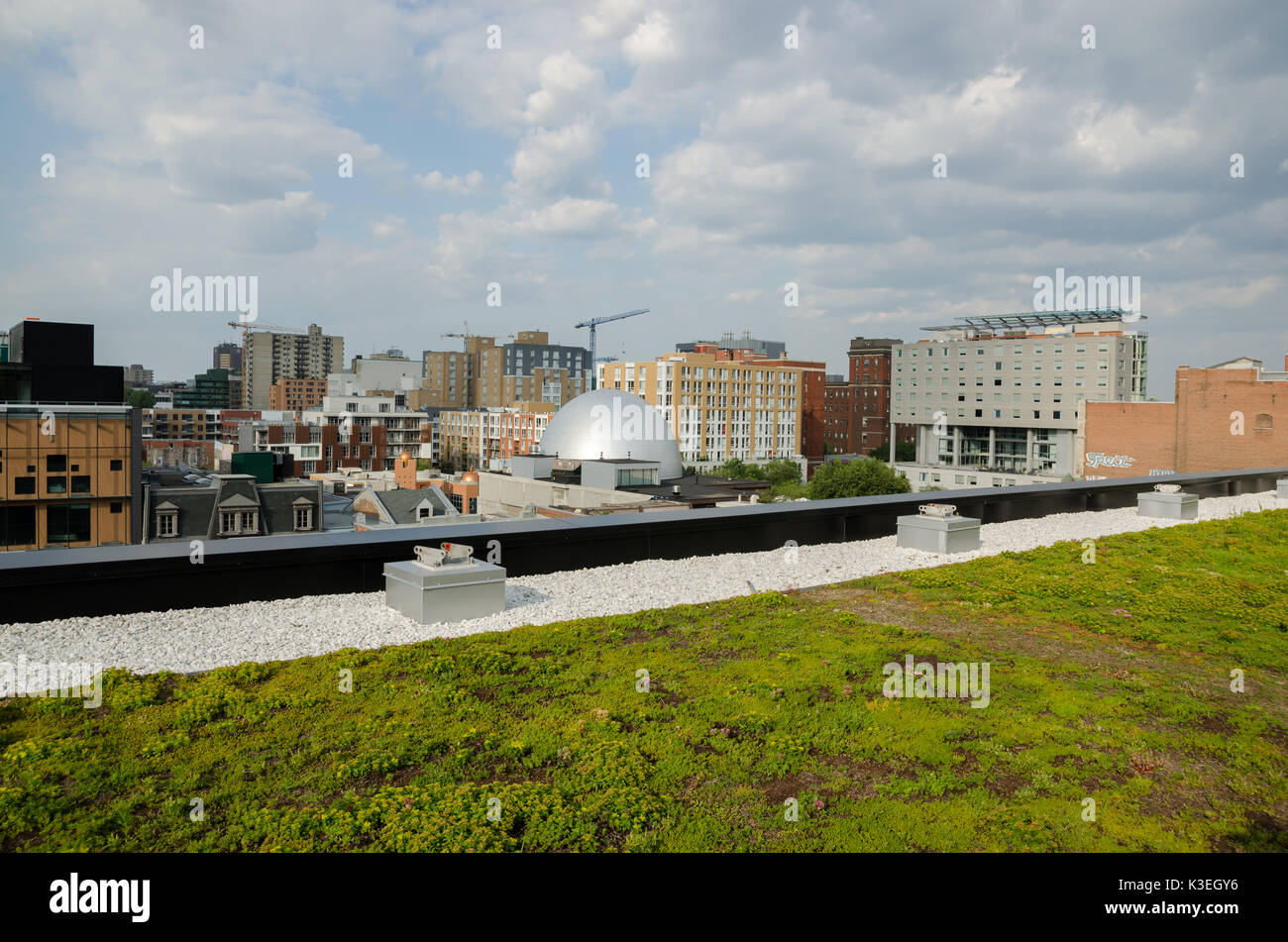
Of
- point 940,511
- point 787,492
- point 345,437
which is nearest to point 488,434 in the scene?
point 345,437

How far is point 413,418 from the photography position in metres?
104

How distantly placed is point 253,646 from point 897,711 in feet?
18.6

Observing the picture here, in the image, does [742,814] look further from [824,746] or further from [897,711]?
[897,711]

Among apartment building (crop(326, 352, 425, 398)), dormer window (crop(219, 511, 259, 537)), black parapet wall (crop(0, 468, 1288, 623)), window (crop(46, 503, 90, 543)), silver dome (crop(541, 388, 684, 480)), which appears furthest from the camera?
apartment building (crop(326, 352, 425, 398))

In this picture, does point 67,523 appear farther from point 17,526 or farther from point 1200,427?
point 1200,427

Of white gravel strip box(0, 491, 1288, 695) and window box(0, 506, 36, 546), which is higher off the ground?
white gravel strip box(0, 491, 1288, 695)

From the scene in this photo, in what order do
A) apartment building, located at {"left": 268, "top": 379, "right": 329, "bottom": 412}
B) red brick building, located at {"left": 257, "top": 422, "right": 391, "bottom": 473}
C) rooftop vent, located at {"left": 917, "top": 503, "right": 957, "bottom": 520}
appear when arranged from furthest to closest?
apartment building, located at {"left": 268, "top": 379, "right": 329, "bottom": 412} → red brick building, located at {"left": 257, "top": 422, "right": 391, "bottom": 473} → rooftop vent, located at {"left": 917, "top": 503, "right": 957, "bottom": 520}

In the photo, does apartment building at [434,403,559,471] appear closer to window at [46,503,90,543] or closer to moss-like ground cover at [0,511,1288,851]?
window at [46,503,90,543]

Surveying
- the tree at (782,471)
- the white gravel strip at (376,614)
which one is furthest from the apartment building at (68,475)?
the tree at (782,471)

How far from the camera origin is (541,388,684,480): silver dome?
74.5 meters

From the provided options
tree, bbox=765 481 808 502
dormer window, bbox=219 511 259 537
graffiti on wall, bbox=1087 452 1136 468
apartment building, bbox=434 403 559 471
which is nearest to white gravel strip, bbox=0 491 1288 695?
dormer window, bbox=219 511 259 537

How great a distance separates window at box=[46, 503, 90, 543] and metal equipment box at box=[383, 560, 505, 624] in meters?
35.8

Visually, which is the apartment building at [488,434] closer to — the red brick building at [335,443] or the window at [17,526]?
the red brick building at [335,443]
